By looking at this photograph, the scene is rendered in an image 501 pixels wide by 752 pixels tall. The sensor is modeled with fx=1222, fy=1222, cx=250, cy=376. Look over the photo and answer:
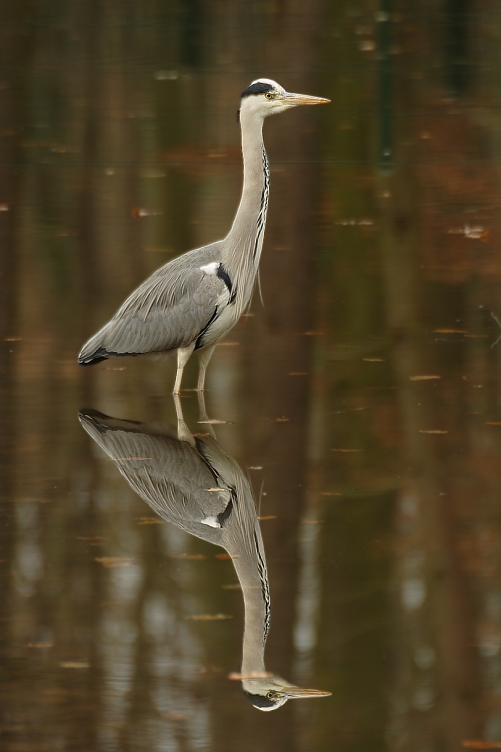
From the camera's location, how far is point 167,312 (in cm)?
779

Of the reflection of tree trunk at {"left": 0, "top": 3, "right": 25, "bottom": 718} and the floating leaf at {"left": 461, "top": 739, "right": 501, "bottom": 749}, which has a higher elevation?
the reflection of tree trunk at {"left": 0, "top": 3, "right": 25, "bottom": 718}

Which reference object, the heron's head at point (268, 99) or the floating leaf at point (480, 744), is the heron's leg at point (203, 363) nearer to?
the heron's head at point (268, 99)

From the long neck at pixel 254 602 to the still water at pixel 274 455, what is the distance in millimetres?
11

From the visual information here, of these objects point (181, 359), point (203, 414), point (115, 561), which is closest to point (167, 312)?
point (181, 359)

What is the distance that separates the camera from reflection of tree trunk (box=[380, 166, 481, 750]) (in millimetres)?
4402

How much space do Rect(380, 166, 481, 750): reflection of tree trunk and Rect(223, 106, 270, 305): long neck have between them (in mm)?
1231


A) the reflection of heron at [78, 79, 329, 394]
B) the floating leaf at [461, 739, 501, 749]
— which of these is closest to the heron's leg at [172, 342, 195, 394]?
the reflection of heron at [78, 79, 329, 394]

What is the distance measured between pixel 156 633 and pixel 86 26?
20.8 m

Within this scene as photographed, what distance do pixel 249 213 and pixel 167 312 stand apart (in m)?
0.83

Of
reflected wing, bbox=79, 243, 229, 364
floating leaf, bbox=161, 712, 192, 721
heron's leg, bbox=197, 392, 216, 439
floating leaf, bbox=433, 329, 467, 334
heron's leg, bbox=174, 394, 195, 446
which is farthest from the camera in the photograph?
floating leaf, bbox=433, 329, 467, 334

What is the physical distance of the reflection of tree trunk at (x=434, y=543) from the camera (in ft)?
14.4

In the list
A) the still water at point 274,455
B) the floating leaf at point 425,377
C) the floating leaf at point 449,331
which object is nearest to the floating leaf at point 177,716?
the still water at point 274,455

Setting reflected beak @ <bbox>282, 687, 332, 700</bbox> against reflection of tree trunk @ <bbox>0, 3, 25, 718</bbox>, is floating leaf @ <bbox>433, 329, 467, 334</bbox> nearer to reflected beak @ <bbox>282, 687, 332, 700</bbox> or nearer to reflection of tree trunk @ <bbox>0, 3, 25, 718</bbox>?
reflection of tree trunk @ <bbox>0, 3, 25, 718</bbox>

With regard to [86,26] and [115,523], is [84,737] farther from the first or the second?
[86,26]
